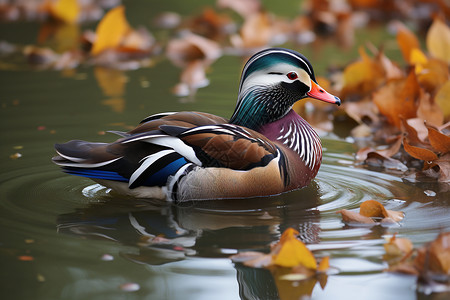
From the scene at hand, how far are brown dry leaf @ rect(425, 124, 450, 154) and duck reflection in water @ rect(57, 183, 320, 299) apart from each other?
101 cm

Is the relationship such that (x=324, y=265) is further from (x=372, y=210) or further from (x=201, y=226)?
(x=201, y=226)

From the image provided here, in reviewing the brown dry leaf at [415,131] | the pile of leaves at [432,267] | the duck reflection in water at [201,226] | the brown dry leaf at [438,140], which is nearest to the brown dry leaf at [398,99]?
the brown dry leaf at [415,131]

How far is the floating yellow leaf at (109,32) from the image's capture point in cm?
959

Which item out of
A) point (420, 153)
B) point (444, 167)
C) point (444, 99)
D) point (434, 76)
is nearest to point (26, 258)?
point (420, 153)

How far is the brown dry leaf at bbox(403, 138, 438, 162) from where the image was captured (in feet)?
18.8

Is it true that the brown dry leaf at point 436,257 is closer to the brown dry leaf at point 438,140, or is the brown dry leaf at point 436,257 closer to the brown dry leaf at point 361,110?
the brown dry leaf at point 438,140

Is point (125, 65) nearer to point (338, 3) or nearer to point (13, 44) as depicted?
point (13, 44)

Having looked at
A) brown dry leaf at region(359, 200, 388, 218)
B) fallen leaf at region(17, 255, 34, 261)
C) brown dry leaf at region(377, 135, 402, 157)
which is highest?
brown dry leaf at region(377, 135, 402, 157)

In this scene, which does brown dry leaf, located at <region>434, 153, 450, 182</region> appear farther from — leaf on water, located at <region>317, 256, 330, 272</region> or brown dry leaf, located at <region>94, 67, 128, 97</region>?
brown dry leaf, located at <region>94, 67, 128, 97</region>

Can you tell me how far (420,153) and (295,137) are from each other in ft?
3.39

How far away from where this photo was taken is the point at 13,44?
1072 cm

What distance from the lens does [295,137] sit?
5621 millimetres

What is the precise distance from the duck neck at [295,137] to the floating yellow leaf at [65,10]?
24.8ft

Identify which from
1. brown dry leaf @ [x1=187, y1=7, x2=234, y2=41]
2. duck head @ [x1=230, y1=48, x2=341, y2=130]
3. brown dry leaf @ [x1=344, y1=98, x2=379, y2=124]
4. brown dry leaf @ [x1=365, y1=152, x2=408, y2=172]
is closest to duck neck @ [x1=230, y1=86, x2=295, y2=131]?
duck head @ [x1=230, y1=48, x2=341, y2=130]
